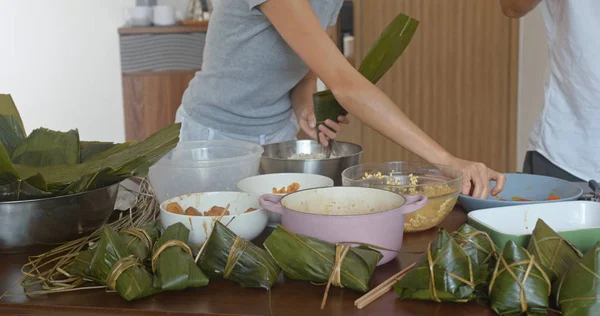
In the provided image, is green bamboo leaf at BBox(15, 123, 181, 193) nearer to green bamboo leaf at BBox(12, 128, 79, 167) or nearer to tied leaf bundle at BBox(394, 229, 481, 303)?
green bamboo leaf at BBox(12, 128, 79, 167)

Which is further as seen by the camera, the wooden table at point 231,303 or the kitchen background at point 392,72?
the kitchen background at point 392,72

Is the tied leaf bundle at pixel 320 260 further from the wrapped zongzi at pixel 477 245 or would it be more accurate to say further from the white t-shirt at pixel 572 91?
the white t-shirt at pixel 572 91

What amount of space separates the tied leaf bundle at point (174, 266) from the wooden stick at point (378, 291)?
223mm

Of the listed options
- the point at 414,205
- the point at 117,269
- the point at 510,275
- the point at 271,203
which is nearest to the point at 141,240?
the point at 117,269

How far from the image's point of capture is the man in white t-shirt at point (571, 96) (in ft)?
5.68

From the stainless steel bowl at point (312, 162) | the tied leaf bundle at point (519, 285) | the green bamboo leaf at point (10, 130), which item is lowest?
the tied leaf bundle at point (519, 285)

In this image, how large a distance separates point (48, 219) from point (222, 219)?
298mm

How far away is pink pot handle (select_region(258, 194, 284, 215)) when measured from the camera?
3.48 feet

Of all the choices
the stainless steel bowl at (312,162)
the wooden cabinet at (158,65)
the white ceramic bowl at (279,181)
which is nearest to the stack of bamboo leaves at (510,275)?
the white ceramic bowl at (279,181)

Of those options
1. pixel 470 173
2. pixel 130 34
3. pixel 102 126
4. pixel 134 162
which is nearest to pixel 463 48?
pixel 130 34

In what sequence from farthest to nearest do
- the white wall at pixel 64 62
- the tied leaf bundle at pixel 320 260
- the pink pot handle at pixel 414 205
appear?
the white wall at pixel 64 62, the pink pot handle at pixel 414 205, the tied leaf bundle at pixel 320 260

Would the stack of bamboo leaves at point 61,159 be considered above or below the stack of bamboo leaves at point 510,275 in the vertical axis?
above

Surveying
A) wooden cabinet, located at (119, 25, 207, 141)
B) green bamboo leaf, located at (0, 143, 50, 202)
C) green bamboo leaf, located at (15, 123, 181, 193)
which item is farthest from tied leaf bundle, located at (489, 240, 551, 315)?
wooden cabinet, located at (119, 25, 207, 141)

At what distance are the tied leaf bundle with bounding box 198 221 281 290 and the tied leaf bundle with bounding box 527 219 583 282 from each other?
0.37 meters
